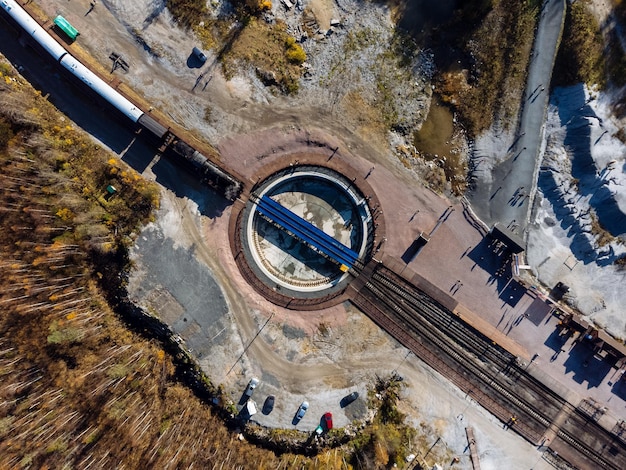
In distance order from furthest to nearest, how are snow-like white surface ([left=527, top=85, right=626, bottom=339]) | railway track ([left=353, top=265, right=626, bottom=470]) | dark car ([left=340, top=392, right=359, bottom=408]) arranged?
railway track ([left=353, top=265, right=626, bottom=470]), dark car ([left=340, top=392, right=359, bottom=408]), snow-like white surface ([left=527, top=85, right=626, bottom=339])

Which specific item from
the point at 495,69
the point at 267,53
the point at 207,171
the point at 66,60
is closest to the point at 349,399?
the point at 207,171

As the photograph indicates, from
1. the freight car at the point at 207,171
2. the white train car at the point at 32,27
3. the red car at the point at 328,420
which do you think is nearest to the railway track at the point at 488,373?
the red car at the point at 328,420

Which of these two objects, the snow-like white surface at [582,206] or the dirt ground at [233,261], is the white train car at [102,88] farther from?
the snow-like white surface at [582,206]

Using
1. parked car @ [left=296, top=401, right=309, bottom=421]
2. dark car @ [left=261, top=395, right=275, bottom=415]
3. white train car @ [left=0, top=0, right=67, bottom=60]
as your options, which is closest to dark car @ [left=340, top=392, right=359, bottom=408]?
parked car @ [left=296, top=401, right=309, bottom=421]

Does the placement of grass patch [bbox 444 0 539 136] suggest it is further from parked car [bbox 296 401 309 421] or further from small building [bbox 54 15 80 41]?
small building [bbox 54 15 80 41]

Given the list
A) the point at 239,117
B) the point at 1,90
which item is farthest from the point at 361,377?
the point at 1,90

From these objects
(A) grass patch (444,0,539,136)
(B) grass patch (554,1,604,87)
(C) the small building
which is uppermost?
(B) grass patch (554,1,604,87)

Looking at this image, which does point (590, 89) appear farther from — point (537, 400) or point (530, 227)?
point (537, 400)

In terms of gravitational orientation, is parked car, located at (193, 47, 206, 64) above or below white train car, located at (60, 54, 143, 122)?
above
